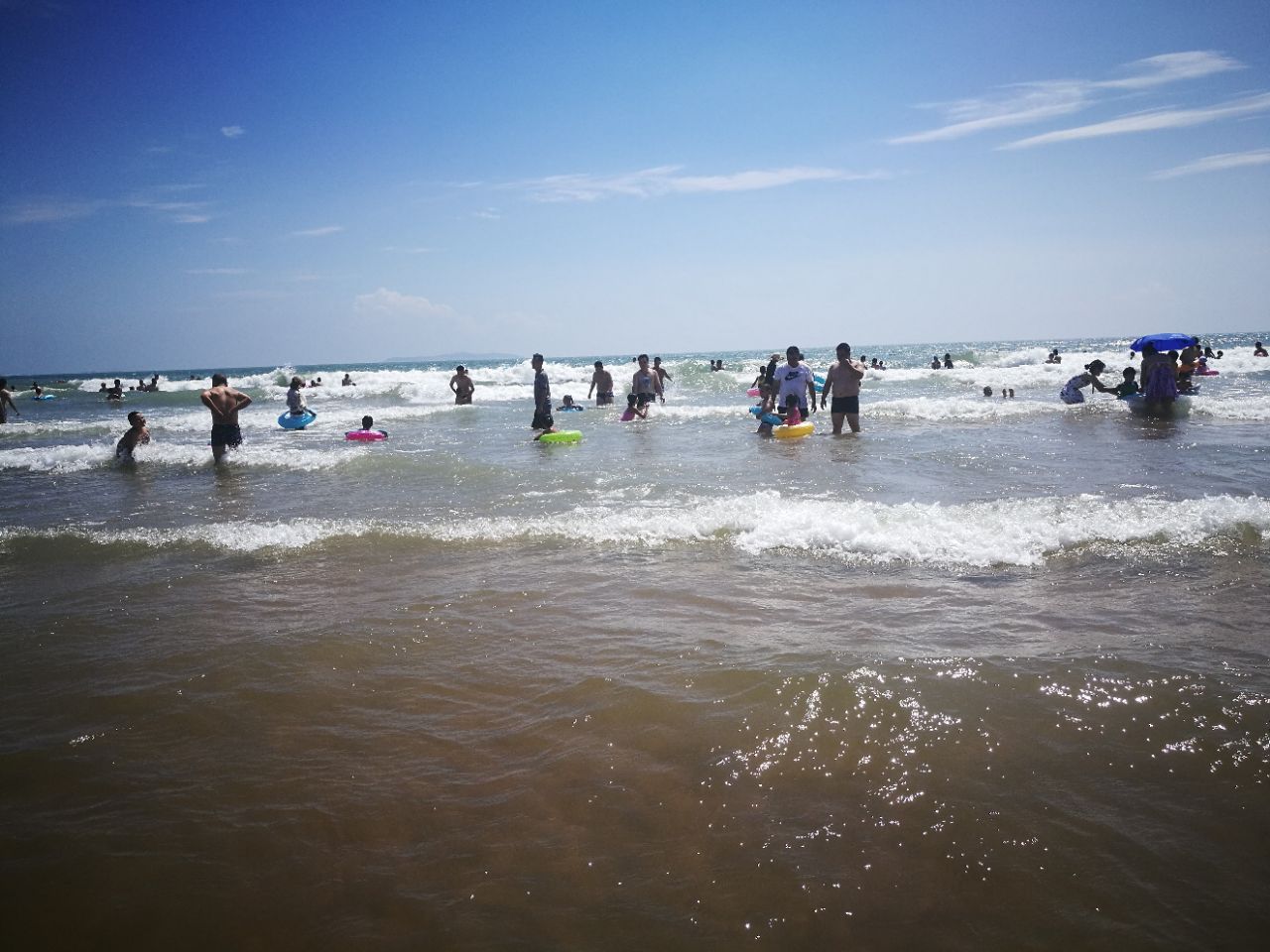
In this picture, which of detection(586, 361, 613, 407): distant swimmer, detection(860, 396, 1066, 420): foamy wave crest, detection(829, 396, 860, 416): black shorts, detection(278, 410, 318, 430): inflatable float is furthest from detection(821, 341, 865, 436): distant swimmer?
detection(278, 410, 318, 430): inflatable float

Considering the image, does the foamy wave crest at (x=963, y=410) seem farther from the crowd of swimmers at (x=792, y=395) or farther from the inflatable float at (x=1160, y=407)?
the inflatable float at (x=1160, y=407)

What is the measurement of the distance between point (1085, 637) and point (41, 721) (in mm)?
5564

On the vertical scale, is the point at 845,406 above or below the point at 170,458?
above

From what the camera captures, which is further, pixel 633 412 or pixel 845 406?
pixel 633 412

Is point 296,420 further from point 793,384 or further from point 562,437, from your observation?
point 793,384

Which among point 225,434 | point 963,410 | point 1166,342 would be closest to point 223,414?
point 225,434

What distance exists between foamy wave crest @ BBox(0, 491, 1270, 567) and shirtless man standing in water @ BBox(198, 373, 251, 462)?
5.05 meters

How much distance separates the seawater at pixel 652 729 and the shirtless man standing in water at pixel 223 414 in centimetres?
542

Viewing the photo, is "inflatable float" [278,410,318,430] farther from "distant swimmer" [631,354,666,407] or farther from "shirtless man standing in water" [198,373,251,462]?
"distant swimmer" [631,354,666,407]

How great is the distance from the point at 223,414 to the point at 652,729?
41.2ft

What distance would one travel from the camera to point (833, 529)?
602cm

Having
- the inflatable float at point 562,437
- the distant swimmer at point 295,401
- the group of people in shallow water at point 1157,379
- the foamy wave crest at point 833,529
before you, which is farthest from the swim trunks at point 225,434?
the group of people in shallow water at point 1157,379

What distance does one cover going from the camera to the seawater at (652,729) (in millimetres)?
2195

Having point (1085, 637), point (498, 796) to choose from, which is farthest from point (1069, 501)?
point (498, 796)
